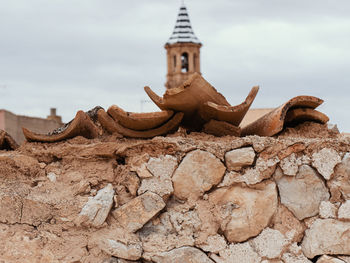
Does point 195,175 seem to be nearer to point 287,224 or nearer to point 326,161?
point 287,224

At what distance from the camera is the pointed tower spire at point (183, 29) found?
54.2 m

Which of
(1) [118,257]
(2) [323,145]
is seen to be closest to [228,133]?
(2) [323,145]

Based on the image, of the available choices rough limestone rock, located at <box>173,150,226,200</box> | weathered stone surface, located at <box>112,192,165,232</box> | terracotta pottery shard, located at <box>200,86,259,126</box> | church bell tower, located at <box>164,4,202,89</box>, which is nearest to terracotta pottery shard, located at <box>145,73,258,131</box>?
terracotta pottery shard, located at <box>200,86,259,126</box>

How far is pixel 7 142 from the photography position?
3275mm

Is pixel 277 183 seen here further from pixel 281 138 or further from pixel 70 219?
pixel 70 219

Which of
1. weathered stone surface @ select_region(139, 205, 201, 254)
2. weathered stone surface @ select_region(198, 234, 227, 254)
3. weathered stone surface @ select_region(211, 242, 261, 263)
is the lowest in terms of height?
weathered stone surface @ select_region(211, 242, 261, 263)

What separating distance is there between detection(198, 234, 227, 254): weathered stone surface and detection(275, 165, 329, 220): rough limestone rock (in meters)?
0.40

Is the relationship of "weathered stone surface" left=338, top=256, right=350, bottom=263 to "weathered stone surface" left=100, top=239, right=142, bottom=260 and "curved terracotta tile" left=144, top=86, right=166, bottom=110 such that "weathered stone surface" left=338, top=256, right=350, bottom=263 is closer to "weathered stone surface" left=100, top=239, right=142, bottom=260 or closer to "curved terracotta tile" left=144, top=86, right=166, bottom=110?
"weathered stone surface" left=100, top=239, right=142, bottom=260

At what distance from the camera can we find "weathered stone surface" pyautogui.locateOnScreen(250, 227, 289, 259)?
9.62 ft

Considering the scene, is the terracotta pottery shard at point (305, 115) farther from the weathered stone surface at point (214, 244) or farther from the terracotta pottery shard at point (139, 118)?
the weathered stone surface at point (214, 244)

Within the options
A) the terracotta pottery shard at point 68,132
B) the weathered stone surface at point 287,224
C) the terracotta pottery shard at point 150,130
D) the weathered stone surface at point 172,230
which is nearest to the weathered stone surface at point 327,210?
the weathered stone surface at point 287,224

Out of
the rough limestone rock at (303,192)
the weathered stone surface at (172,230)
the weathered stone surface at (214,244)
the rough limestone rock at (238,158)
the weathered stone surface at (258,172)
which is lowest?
the weathered stone surface at (214,244)

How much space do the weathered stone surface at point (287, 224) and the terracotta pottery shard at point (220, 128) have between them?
1.67ft

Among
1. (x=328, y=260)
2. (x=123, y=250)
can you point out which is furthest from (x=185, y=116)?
(x=328, y=260)
